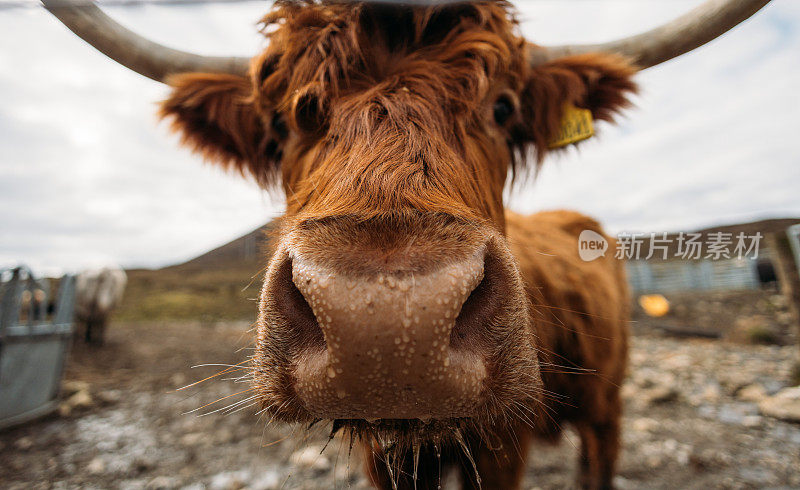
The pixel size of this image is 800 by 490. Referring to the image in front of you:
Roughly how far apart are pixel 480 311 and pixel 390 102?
2.73 ft

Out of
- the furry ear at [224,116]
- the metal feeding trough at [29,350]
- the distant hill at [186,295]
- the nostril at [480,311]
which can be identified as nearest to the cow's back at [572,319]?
the nostril at [480,311]

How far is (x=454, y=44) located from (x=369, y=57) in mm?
372

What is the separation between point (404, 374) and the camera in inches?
36.7

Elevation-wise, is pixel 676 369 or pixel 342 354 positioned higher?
pixel 342 354

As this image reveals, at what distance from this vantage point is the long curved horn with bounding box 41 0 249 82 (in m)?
1.94

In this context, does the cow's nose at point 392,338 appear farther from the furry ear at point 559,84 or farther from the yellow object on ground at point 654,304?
the yellow object on ground at point 654,304

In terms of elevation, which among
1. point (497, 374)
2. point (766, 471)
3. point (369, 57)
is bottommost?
point (766, 471)

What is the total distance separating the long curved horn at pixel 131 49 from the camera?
1.94 m

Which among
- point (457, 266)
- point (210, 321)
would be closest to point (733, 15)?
point (457, 266)

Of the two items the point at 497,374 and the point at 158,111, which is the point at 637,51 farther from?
the point at 158,111

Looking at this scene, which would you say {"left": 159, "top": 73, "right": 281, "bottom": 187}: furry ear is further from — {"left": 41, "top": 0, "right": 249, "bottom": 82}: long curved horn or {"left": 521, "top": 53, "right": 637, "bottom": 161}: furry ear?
{"left": 521, "top": 53, "right": 637, "bottom": 161}: furry ear

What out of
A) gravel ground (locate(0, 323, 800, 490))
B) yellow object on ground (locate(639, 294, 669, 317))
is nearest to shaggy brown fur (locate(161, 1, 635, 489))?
gravel ground (locate(0, 323, 800, 490))

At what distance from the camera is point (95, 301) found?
9.14 metres

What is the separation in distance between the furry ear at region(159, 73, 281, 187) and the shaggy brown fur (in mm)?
11
